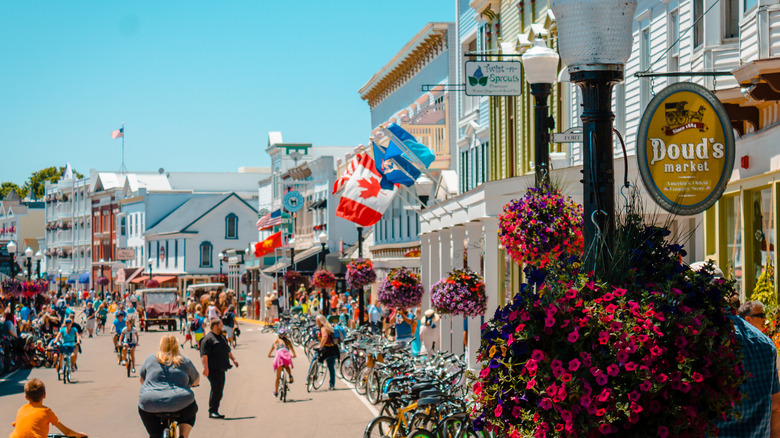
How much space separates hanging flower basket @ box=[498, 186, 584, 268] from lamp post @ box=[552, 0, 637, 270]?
16.8 ft

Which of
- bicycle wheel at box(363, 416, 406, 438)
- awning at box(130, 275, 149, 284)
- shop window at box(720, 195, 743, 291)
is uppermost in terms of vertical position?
shop window at box(720, 195, 743, 291)

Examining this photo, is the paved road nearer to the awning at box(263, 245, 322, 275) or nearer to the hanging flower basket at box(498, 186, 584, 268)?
the hanging flower basket at box(498, 186, 584, 268)

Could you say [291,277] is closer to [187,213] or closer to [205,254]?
[205,254]

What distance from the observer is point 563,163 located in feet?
81.2

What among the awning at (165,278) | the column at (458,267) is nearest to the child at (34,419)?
the column at (458,267)

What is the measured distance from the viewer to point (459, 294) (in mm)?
18516

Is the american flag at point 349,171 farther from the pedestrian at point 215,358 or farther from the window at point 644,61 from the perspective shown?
the pedestrian at point 215,358

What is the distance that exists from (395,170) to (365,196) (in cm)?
285

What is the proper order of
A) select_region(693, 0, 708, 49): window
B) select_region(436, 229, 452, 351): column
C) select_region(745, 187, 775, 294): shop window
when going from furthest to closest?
select_region(436, 229, 452, 351): column
select_region(693, 0, 708, 49): window
select_region(745, 187, 775, 294): shop window

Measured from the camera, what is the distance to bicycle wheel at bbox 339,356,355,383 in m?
23.8

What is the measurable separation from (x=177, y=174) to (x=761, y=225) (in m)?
99.7

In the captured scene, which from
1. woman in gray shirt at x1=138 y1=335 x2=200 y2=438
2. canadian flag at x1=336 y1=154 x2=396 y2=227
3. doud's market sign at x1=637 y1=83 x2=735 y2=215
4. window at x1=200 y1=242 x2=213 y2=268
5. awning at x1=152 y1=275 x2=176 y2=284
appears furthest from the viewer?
window at x1=200 y1=242 x2=213 y2=268

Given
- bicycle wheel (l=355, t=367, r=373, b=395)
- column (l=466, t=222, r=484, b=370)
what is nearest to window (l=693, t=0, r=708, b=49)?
column (l=466, t=222, r=484, b=370)

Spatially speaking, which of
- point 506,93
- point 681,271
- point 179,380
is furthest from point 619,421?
point 506,93
